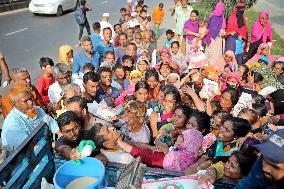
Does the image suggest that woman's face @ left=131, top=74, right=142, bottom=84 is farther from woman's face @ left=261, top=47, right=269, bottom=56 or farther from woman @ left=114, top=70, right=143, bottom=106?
woman's face @ left=261, top=47, right=269, bottom=56

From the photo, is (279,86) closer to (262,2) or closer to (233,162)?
(233,162)

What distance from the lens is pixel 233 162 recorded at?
2.73 m

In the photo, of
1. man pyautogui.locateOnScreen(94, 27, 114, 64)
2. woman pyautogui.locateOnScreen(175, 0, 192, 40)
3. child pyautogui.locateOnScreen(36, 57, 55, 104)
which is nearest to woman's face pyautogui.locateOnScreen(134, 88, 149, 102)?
child pyautogui.locateOnScreen(36, 57, 55, 104)

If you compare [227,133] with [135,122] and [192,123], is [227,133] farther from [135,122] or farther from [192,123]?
[135,122]

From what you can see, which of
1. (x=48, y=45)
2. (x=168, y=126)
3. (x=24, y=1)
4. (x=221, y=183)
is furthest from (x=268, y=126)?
(x=24, y=1)

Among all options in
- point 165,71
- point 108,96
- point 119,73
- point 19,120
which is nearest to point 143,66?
point 165,71

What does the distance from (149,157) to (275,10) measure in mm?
19041

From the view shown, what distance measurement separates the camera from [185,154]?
3152 millimetres

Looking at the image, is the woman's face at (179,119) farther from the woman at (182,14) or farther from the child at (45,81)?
the woman at (182,14)

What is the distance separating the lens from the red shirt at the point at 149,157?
309 cm

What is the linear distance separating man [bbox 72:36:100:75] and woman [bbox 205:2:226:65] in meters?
3.18

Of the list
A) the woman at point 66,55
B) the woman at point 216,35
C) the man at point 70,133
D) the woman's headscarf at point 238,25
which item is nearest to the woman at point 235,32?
the woman's headscarf at point 238,25

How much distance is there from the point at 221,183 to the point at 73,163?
1.14m

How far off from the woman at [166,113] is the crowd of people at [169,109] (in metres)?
0.01
